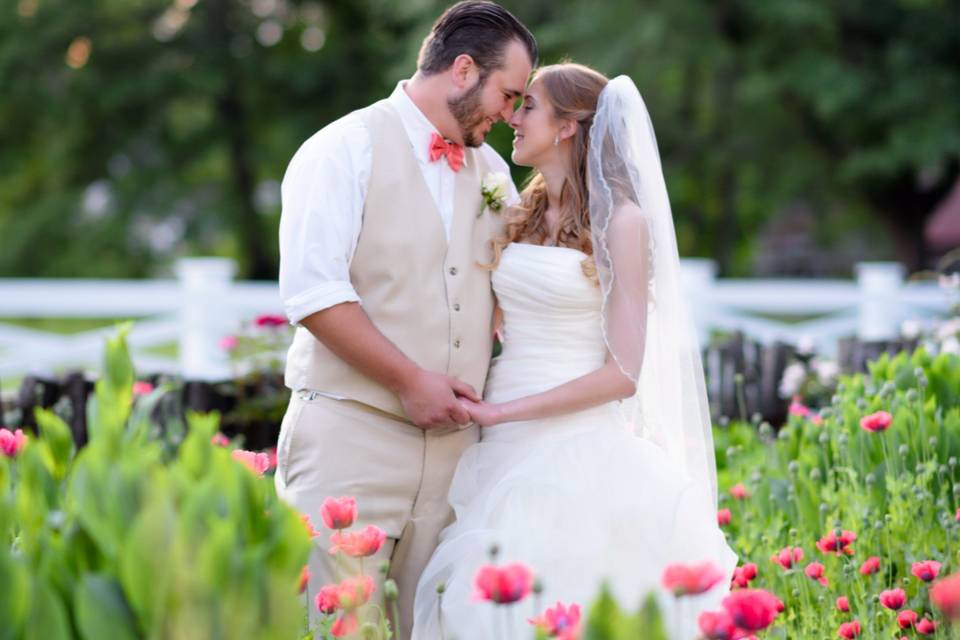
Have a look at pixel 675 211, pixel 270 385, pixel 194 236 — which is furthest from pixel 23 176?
pixel 270 385

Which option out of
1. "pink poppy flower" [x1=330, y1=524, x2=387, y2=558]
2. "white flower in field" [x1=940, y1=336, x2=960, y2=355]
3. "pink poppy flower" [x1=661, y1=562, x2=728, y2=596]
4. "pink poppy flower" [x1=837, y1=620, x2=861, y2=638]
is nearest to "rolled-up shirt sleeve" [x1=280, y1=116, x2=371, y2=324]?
"pink poppy flower" [x1=330, y1=524, x2=387, y2=558]

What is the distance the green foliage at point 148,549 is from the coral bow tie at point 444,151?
164cm

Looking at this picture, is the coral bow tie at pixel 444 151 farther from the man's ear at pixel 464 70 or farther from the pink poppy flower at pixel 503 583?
the pink poppy flower at pixel 503 583

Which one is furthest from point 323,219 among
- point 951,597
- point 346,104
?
point 346,104

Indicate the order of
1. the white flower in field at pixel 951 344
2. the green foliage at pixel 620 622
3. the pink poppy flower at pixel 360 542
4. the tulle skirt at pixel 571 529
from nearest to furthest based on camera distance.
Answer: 1. the green foliage at pixel 620 622
2. the pink poppy flower at pixel 360 542
3. the tulle skirt at pixel 571 529
4. the white flower in field at pixel 951 344

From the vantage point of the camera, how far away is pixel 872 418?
345 cm

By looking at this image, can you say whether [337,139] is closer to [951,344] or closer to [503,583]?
[503,583]

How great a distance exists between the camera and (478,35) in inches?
130

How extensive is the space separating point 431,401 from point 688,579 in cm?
143

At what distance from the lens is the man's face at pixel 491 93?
3328mm

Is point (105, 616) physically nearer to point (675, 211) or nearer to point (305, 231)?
point (305, 231)

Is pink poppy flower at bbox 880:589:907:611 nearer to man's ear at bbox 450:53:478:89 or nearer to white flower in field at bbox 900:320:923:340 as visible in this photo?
man's ear at bbox 450:53:478:89

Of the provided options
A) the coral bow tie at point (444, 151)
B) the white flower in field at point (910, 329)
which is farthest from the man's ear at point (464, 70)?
the white flower in field at point (910, 329)

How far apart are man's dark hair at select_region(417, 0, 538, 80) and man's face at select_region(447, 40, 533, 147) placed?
18mm
